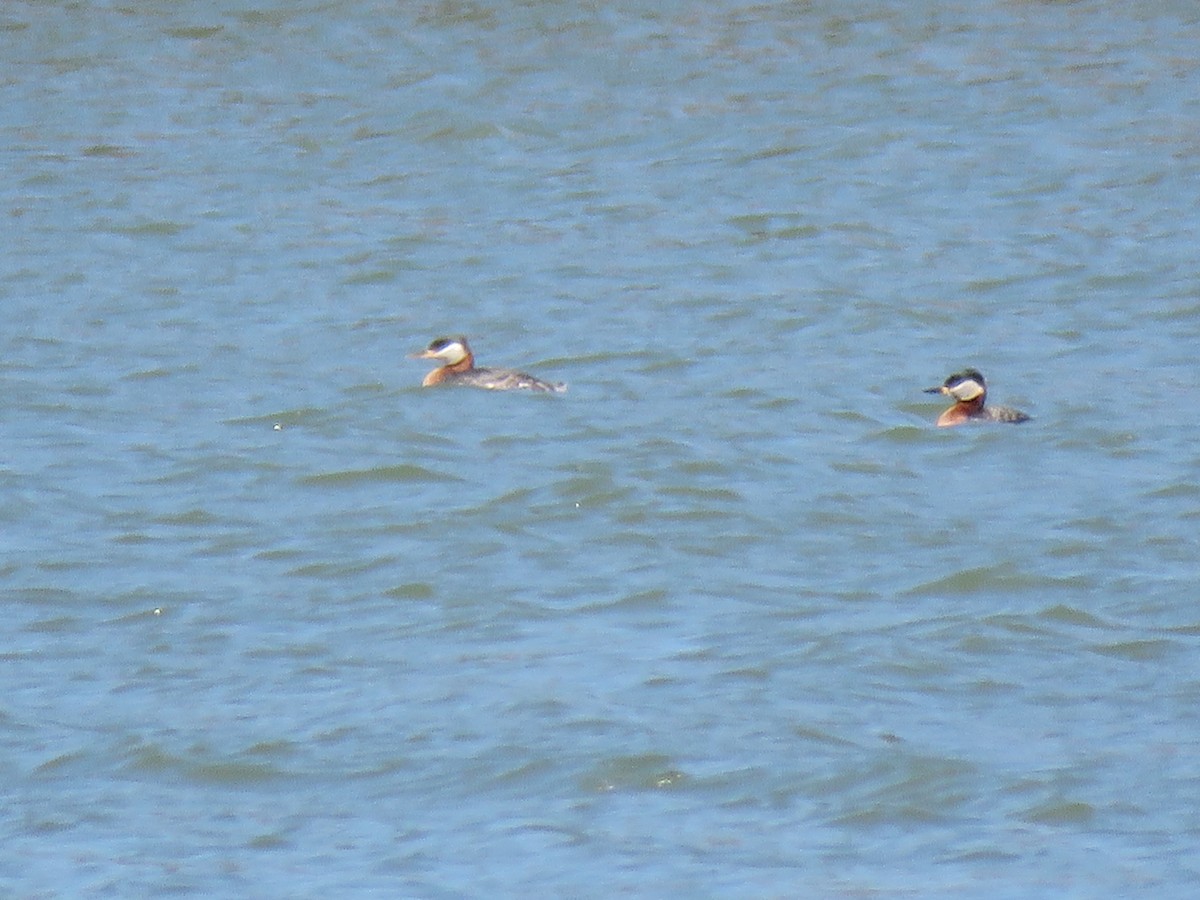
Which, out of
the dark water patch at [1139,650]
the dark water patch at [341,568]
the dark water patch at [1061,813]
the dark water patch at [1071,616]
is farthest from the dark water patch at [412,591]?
the dark water patch at [1061,813]

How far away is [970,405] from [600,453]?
1.73m

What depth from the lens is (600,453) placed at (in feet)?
36.5

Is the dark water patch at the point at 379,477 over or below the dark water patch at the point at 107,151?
over

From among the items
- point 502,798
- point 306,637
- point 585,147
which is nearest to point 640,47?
point 585,147

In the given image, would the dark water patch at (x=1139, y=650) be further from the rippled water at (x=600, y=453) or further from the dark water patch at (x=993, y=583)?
the dark water patch at (x=993, y=583)

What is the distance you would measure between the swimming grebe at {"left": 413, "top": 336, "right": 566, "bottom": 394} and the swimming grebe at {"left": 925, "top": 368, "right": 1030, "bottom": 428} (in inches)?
77.6

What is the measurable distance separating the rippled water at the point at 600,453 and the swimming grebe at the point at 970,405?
121mm

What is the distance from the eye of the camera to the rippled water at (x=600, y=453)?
6.99 meters

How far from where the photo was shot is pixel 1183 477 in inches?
412

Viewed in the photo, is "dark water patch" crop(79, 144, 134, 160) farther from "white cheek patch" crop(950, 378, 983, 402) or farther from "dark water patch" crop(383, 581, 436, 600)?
"dark water patch" crop(383, 581, 436, 600)

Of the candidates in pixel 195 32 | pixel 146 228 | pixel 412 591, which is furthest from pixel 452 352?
pixel 195 32

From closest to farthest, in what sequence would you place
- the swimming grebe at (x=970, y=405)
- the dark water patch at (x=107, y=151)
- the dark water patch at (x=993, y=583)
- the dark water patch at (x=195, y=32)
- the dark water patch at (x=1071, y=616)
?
the dark water patch at (x=1071, y=616), the dark water patch at (x=993, y=583), the swimming grebe at (x=970, y=405), the dark water patch at (x=107, y=151), the dark water patch at (x=195, y=32)

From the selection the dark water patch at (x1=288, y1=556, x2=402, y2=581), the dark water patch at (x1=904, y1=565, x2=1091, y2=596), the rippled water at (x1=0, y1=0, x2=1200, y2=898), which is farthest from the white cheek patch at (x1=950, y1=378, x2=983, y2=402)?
the dark water patch at (x1=288, y1=556, x2=402, y2=581)

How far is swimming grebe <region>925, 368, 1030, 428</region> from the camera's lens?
11.3m
